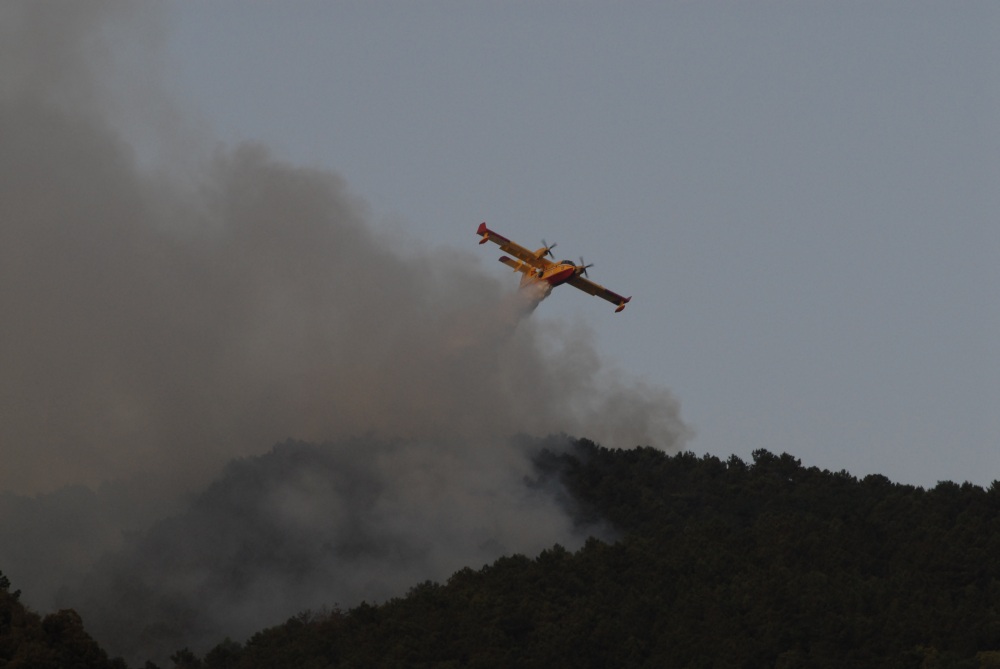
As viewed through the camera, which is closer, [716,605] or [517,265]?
[716,605]

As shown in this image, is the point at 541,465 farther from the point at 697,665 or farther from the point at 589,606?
the point at 697,665

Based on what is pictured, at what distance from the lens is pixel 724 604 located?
109938mm

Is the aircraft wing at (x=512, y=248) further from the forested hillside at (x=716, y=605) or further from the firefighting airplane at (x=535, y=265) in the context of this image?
the forested hillside at (x=716, y=605)

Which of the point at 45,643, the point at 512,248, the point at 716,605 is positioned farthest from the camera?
the point at 512,248

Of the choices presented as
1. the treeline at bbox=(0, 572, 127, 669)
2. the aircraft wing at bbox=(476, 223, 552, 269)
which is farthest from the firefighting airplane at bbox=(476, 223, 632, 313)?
the treeline at bbox=(0, 572, 127, 669)

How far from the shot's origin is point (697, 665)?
10162cm

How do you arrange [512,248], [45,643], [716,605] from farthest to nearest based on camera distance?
1. [512,248]
2. [716,605]
3. [45,643]

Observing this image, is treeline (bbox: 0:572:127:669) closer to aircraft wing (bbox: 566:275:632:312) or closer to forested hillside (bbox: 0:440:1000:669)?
forested hillside (bbox: 0:440:1000:669)

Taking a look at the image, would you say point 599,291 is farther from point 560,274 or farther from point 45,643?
point 45,643

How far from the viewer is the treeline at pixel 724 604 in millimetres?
103688

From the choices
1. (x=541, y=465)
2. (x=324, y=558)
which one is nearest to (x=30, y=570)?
(x=324, y=558)

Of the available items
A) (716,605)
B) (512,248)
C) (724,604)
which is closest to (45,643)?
(716,605)

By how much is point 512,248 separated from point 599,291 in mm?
10732

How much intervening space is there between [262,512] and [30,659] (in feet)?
199
